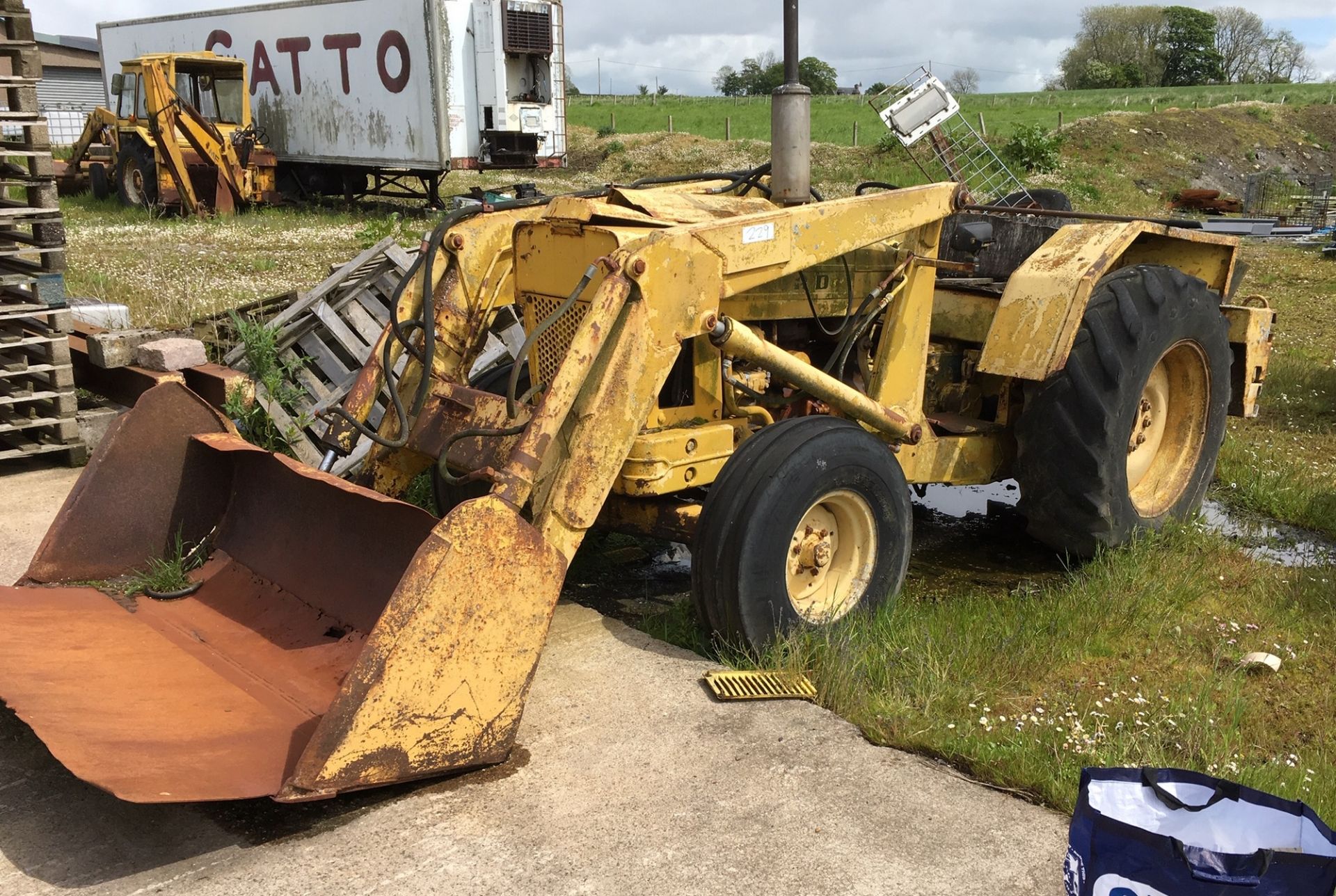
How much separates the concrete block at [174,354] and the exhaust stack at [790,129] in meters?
3.46

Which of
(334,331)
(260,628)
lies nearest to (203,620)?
(260,628)

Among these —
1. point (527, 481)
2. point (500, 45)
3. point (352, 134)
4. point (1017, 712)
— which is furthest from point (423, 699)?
point (352, 134)

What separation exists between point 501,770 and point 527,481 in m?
0.85

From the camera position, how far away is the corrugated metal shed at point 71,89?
40375 millimetres

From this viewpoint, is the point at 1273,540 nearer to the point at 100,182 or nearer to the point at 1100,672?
the point at 1100,672

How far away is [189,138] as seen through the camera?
18.3 metres

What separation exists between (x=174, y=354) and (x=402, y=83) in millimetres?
12553

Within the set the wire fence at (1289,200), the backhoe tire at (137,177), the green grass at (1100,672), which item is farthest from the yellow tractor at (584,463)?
the wire fence at (1289,200)

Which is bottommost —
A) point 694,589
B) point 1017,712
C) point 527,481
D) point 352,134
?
point 1017,712

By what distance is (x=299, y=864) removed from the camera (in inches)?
122

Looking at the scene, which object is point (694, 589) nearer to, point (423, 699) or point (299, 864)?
point (423, 699)

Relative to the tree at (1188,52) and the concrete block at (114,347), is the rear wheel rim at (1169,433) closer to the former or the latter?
the concrete block at (114,347)

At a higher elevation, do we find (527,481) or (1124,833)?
(527,481)

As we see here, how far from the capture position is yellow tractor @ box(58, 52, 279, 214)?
59.7 ft
